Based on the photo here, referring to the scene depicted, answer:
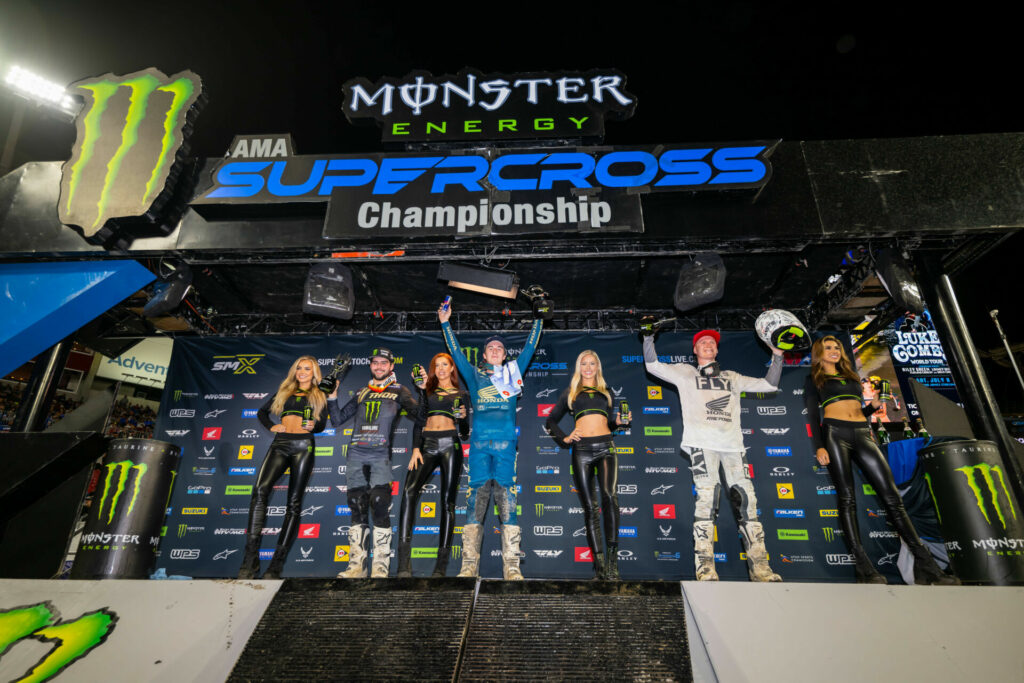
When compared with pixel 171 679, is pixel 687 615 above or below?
above

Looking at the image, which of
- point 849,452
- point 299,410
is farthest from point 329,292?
point 849,452

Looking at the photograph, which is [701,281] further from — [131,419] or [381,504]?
[131,419]

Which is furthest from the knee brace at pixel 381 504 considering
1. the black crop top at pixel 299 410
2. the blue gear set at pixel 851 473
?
the blue gear set at pixel 851 473

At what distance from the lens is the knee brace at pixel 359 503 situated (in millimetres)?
4219

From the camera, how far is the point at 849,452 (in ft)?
13.5

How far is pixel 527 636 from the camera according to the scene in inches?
87.7

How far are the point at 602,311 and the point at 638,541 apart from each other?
2.90 m

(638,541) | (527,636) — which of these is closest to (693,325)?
(638,541)

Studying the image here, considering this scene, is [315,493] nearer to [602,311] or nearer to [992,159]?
[602,311]

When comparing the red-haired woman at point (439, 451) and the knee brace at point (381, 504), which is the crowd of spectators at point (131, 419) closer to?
the knee brace at point (381, 504)

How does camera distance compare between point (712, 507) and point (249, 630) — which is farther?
point (712, 507)

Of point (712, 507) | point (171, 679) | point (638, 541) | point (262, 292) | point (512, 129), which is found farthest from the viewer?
point (262, 292)

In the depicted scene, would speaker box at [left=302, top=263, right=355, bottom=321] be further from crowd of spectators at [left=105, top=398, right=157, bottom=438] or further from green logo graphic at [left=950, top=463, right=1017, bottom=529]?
crowd of spectators at [left=105, top=398, right=157, bottom=438]

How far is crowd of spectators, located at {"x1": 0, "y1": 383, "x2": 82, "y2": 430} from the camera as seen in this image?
1111 cm
